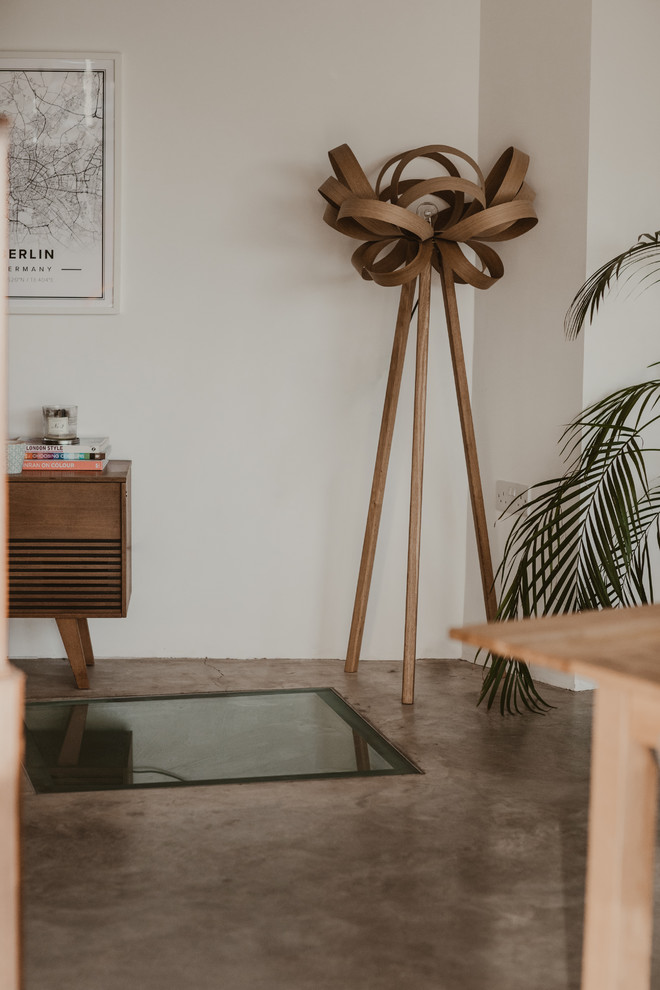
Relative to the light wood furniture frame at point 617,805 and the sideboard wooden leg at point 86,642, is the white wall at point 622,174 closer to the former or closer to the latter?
the sideboard wooden leg at point 86,642

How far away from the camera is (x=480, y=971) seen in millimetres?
1688

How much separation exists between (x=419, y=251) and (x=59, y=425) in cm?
130

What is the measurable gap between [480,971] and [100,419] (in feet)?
7.85

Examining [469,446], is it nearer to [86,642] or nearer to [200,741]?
[200,741]

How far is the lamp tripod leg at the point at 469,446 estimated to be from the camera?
11.1ft

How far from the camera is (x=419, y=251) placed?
10.4 ft

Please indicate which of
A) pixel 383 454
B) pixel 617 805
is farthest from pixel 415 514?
pixel 617 805

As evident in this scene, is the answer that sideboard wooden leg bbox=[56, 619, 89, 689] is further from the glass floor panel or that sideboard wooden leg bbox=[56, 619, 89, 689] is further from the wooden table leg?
the wooden table leg

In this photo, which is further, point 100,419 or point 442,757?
point 100,419

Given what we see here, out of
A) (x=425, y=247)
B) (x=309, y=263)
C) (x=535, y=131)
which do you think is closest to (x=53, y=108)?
(x=309, y=263)

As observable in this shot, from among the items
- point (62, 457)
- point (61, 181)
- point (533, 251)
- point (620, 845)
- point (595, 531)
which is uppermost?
point (61, 181)

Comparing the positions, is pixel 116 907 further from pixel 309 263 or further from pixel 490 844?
pixel 309 263

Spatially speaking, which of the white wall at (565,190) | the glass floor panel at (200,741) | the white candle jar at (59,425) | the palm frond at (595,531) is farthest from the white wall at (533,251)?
the white candle jar at (59,425)

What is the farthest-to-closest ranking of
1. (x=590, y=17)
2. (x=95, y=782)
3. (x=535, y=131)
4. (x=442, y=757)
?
(x=535, y=131), (x=590, y=17), (x=442, y=757), (x=95, y=782)
